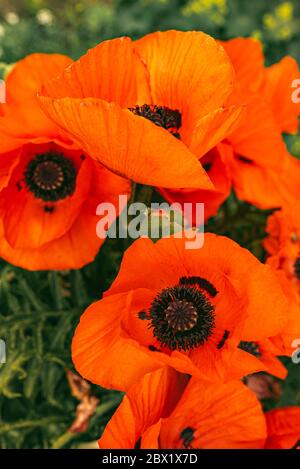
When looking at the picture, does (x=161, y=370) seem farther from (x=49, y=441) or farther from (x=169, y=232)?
(x=49, y=441)

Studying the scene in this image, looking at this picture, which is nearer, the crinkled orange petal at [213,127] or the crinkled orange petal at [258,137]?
the crinkled orange petal at [213,127]

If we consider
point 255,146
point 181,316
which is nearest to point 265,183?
point 255,146

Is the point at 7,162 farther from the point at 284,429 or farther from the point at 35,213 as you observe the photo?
the point at 284,429

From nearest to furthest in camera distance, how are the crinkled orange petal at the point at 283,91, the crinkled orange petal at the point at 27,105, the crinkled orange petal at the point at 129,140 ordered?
the crinkled orange petal at the point at 129,140 → the crinkled orange petal at the point at 27,105 → the crinkled orange petal at the point at 283,91

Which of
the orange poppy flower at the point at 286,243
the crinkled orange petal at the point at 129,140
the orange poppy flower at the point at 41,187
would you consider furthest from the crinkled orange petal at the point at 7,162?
the orange poppy flower at the point at 286,243

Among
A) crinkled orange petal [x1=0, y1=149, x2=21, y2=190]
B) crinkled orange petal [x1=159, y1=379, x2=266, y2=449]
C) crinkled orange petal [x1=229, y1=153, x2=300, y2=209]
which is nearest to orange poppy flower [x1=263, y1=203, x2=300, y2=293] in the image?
crinkled orange petal [x1=229, y1=153, x2=300, y2=209]

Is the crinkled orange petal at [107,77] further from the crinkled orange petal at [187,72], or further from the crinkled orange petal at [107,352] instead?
the crinkled orange petal at [107,352]

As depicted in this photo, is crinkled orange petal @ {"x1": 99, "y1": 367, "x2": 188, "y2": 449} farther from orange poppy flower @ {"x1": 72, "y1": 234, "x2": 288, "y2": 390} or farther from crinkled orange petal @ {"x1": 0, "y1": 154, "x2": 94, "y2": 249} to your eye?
crinkled orange petal @ {"x1": 0, "y1": 154, "x2": 94, "y2": 249}
